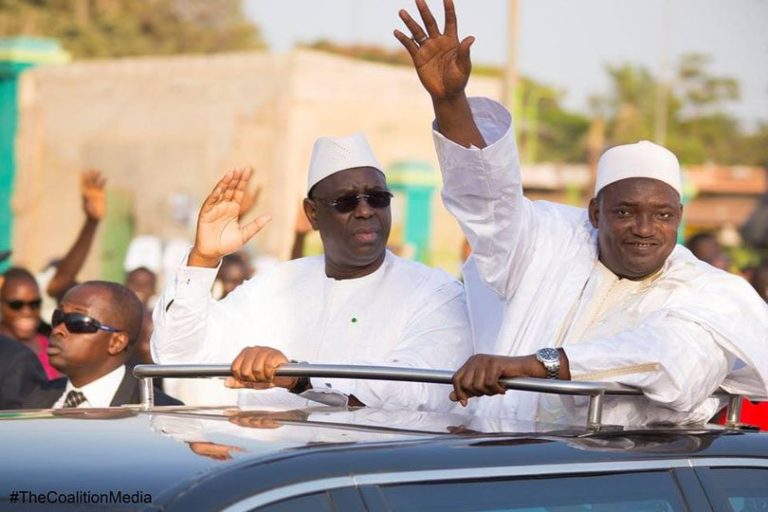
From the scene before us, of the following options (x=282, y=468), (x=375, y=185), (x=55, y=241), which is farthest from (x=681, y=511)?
(x=55, y=241)

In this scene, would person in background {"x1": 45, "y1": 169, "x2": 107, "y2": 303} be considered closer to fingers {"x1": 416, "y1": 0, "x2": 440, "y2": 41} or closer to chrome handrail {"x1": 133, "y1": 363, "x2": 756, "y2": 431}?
fingers {"x1": 416, "y1": 0, "x2": 440, "y2": 41}

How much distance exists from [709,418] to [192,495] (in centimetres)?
208

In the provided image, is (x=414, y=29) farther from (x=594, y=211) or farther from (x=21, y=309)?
(x=21, y=309)

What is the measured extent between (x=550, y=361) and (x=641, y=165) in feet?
3.29

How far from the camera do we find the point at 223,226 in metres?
5.15

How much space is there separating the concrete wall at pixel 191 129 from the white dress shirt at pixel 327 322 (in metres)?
14.0

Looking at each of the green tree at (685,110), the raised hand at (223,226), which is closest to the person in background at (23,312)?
the raised hand at (223,226)

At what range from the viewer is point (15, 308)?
898 cm

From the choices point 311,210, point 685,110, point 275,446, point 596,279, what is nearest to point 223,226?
point 311,210

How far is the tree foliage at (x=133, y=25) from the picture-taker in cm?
4778

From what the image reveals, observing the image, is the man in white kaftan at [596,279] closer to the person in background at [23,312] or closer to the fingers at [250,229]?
the fingers at [250,229]

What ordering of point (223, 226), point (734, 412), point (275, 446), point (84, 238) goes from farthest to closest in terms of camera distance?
point (84, 238) < point (223, 226) < point (734, 412) < point (275, 446)

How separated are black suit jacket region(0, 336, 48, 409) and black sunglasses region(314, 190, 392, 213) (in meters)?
1.82

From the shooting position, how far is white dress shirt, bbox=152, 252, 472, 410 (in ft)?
16.8
